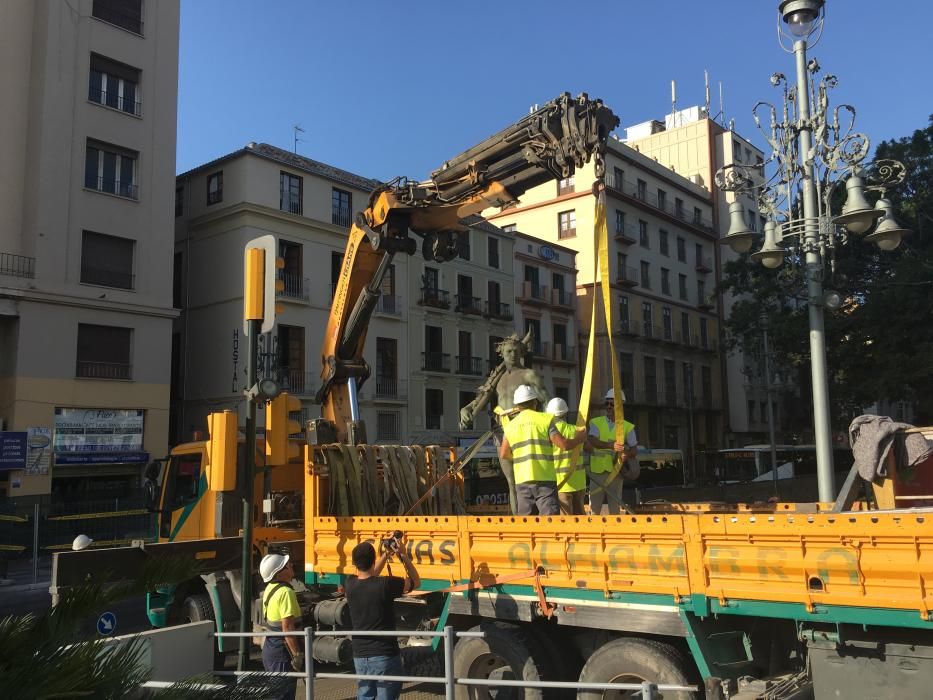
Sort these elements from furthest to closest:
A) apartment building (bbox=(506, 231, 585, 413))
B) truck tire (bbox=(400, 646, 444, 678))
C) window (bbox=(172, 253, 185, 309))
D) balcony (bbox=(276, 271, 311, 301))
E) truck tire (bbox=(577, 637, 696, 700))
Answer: apartment building (bbox=(506, 231, 585, 413)) < window (bbox=(172, 253, 185, 309)) < balcony (bbox=(276, 271, 311, 301)) < truck tire (bbox=(400, 646, 444, 678)) < truck tire (bbox=(577, 637, 696, 700))

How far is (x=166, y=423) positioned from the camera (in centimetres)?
2575

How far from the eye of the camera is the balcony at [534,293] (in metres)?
41.4

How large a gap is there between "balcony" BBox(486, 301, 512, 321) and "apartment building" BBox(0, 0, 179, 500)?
17.3 m

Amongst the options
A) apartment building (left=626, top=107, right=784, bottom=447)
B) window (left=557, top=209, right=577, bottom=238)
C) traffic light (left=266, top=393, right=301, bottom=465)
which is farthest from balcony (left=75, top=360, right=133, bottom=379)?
apartment building (left=626, top=107, right=784, bottom=447)

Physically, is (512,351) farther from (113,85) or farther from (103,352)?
(113,85)

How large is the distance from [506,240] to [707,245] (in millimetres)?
20899

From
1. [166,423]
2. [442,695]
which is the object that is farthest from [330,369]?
[166,423]

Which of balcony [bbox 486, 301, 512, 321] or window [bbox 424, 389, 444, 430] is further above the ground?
balcony [bbox 486, 301, 512, 321]

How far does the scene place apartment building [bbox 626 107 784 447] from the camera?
177ft

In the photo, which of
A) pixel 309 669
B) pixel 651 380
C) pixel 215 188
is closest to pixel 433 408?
pixel 215 188

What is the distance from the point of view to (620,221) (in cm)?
4678

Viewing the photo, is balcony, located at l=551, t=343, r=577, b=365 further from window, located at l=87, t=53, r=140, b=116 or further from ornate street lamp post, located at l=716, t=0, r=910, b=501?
ornate street lamp post, located at l=716, t=0, r=910, b=501

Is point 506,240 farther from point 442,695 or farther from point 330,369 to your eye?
point 442,695

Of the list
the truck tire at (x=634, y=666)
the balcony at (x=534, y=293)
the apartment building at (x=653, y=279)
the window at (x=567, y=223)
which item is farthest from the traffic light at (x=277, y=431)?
the window at (x=567, y=223)
